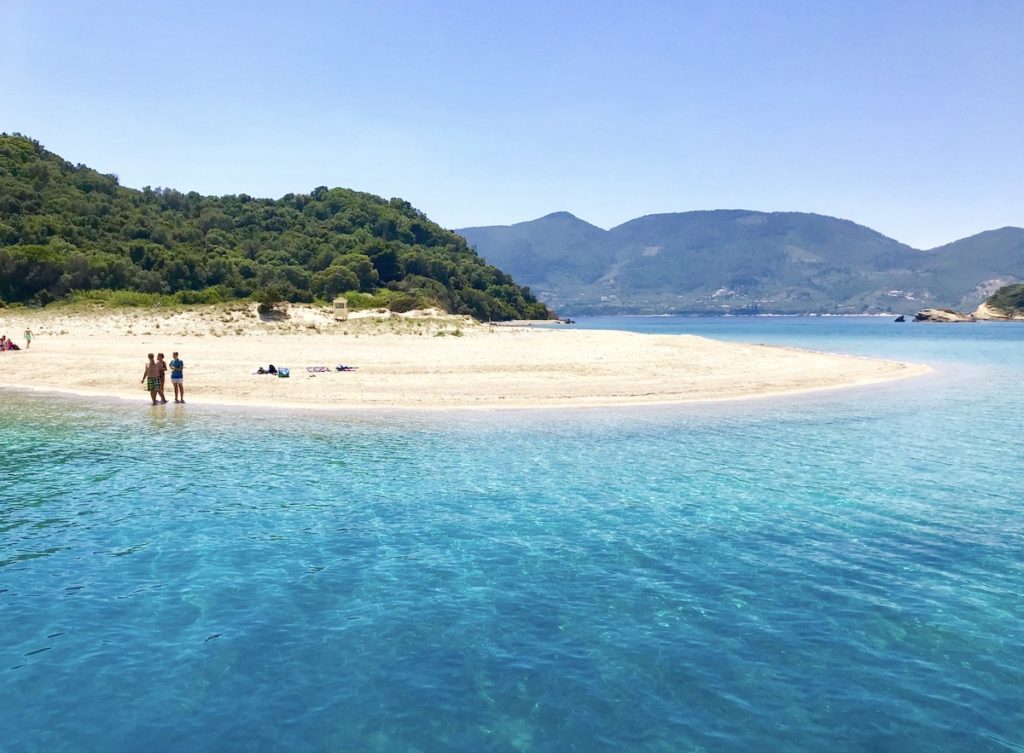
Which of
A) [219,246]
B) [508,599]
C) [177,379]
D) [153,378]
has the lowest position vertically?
[508,599]

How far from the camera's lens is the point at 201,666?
9398 mm

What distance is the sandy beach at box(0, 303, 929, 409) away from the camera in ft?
119

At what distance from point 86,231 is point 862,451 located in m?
110

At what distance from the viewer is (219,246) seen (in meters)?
118

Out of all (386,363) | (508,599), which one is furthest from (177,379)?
(508,599)

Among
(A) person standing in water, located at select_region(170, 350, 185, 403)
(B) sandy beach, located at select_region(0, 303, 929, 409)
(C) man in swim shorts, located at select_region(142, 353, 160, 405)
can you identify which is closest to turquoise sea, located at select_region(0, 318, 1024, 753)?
(C) man in swim shorts, located at select_region(142, 353, 160, 405)

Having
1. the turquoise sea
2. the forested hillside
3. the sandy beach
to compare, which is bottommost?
the turquoise sea

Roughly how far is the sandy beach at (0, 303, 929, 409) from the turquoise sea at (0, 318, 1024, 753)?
495 inches

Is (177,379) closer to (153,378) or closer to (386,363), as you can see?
(153,378)

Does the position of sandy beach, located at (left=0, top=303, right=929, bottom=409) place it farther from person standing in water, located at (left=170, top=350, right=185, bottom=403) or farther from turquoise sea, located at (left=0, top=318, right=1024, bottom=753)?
turquoise sea, located at (left=0, top=318, right=1024, bottom=753)

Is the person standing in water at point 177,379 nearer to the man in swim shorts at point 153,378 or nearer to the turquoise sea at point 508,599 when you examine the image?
the man in swim shorts at point 153,378

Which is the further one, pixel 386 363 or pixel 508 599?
pixel 386 363

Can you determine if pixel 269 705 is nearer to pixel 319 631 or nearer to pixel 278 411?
pixel 319 631

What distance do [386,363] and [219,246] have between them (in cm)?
8545
